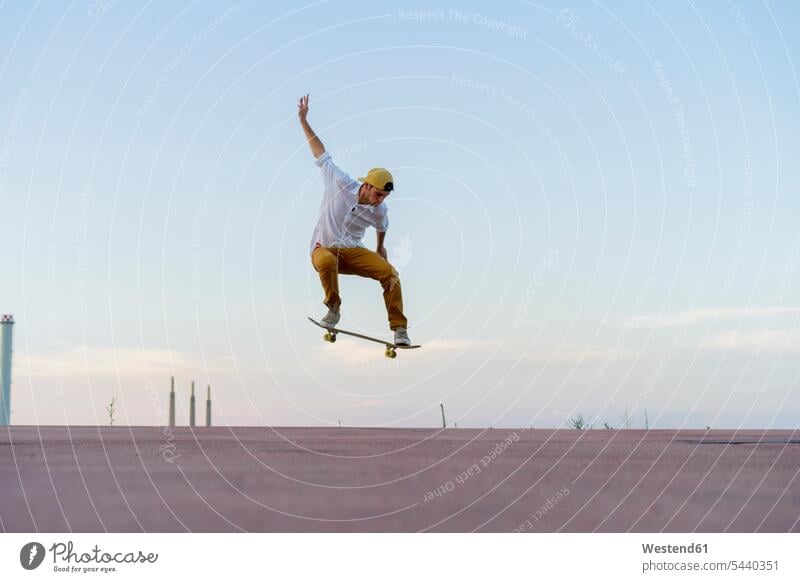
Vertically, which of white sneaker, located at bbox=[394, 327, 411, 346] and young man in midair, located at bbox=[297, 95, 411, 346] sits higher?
young man in midair, located at bbox=[297, 95, 411, 346]

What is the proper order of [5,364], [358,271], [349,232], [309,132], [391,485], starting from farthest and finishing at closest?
[5,364], [358,271], [349,232], [309,132], [391,485]

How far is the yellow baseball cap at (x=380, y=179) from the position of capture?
2202cm

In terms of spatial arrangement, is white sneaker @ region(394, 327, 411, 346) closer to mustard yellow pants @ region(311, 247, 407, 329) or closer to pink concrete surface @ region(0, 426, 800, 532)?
mustard yellow pants @ region(311, 247, 407, 329)

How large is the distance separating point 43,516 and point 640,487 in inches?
318

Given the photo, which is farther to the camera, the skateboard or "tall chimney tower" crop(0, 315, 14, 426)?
"tall chimney tower" crop(0, 315, 14, 426)

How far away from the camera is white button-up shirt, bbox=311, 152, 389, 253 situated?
22.2 meters

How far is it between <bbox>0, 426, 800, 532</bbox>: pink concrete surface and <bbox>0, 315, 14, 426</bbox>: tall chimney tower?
43499 mm

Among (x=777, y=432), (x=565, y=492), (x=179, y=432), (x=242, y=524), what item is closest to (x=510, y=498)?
(x=565, y=492)

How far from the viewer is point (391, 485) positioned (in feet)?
53.4

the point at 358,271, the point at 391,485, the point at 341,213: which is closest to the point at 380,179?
the point at 341,213

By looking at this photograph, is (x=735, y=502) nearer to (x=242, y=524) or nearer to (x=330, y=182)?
(x=242, y=524)

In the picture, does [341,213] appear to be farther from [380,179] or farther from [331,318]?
[331,318]

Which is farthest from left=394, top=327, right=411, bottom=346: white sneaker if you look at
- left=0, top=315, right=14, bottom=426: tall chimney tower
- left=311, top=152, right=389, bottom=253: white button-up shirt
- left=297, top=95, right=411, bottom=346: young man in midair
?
left=0, top=315, right=14, bottom=426: tall chimney tower

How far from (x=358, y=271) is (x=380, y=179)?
2.36m
